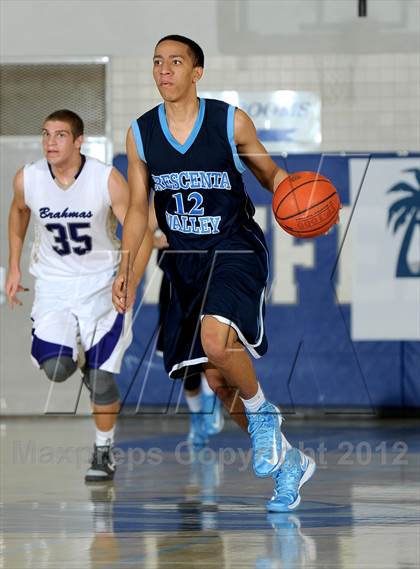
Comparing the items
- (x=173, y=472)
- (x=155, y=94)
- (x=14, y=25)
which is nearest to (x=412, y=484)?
(x=173, y=472)

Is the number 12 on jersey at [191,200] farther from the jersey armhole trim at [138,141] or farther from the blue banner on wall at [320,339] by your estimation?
the blue banner on wall at [320,339]

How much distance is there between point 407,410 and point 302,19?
10.7ft

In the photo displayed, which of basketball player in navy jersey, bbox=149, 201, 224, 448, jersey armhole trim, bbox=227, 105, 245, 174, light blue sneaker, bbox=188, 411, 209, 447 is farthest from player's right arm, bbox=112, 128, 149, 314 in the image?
light blue sneaker, bbox=188, 411, 209, 447

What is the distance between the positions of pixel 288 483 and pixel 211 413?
299 centimetres

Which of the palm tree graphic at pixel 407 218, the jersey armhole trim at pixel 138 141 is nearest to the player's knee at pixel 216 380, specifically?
the jersey armhole trim at pixel 138 141

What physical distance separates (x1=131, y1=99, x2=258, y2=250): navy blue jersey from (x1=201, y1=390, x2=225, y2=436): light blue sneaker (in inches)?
115

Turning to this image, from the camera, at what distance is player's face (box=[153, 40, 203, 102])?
5.12 metres

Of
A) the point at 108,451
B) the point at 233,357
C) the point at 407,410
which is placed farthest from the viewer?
the point at 407,410

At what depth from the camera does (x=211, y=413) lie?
8039 millimetres

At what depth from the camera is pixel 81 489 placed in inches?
231

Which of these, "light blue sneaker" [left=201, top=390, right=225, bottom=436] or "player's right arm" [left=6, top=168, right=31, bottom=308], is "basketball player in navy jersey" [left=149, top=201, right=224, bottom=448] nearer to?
"light blue sneaker" [left=201, top=390, right=225, bottom=436]

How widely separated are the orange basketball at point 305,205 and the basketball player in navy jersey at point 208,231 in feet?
0.39

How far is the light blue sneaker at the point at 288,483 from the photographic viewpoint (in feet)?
16.4

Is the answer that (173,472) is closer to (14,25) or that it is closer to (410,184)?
(410,184)
